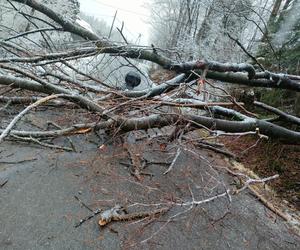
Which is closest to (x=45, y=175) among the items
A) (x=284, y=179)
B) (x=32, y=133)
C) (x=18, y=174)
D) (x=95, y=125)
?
(x=18, y=174)

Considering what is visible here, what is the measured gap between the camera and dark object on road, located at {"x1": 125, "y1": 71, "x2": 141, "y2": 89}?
6.03 metres

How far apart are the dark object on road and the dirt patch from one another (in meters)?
2.35

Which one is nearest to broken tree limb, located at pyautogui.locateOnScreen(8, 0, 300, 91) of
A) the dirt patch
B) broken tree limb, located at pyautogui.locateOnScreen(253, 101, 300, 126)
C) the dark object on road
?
broken tree limb, located at pyautogui.locateOnScreen(253, 101, 300, 126)

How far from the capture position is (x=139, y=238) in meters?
2.76

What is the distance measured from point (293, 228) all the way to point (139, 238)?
1.97 meters

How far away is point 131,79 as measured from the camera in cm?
606

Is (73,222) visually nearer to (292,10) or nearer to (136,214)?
(136,214)

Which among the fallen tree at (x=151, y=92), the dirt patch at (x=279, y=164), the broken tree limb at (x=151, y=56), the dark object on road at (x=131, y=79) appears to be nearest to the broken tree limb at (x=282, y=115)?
the fallen tree at (x=151, y=92)

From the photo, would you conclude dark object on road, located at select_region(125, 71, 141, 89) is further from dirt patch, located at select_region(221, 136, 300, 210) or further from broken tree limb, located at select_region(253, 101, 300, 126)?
broken tree limb, located at select_region(253, 101, 300, 126)

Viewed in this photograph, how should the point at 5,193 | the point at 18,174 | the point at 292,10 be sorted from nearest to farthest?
the point at 5,193
the point at 18,174
the point at 292,10

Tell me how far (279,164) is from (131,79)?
310cm

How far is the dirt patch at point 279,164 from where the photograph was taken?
4.57m

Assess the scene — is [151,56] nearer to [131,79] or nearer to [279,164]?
[131,79]

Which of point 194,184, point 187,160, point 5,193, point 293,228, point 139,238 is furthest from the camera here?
point 187,160
